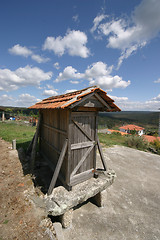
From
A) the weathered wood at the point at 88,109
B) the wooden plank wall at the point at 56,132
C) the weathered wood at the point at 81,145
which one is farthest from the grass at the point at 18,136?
the weathered wood at the point at 88,109

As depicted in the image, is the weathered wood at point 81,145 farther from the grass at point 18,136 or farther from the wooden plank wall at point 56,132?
the grass at point 18,136

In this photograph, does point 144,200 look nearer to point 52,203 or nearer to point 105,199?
point 105,199

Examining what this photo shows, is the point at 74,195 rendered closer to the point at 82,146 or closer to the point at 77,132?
the point at 82,146

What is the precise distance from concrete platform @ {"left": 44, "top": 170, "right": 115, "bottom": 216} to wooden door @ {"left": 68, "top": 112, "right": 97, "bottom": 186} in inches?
11.2

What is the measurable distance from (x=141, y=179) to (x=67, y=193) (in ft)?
17.4

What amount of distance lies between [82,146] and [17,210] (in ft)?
8.77

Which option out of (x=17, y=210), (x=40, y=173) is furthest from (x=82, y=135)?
(x=40, y=173)

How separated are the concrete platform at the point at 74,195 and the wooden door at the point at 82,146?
283 mm

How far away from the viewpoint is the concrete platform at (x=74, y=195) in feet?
10.7

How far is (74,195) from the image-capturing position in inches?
146

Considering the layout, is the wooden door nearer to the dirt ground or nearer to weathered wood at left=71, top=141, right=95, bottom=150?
weathered wood at left=71, top=141, right=95, bottom=150

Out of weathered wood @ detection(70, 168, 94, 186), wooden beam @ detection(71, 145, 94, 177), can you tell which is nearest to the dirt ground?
weathered wood @ detection(70, 168, 94, 186)

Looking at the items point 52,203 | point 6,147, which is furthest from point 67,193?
point 6,147

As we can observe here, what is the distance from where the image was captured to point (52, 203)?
3.40 m
